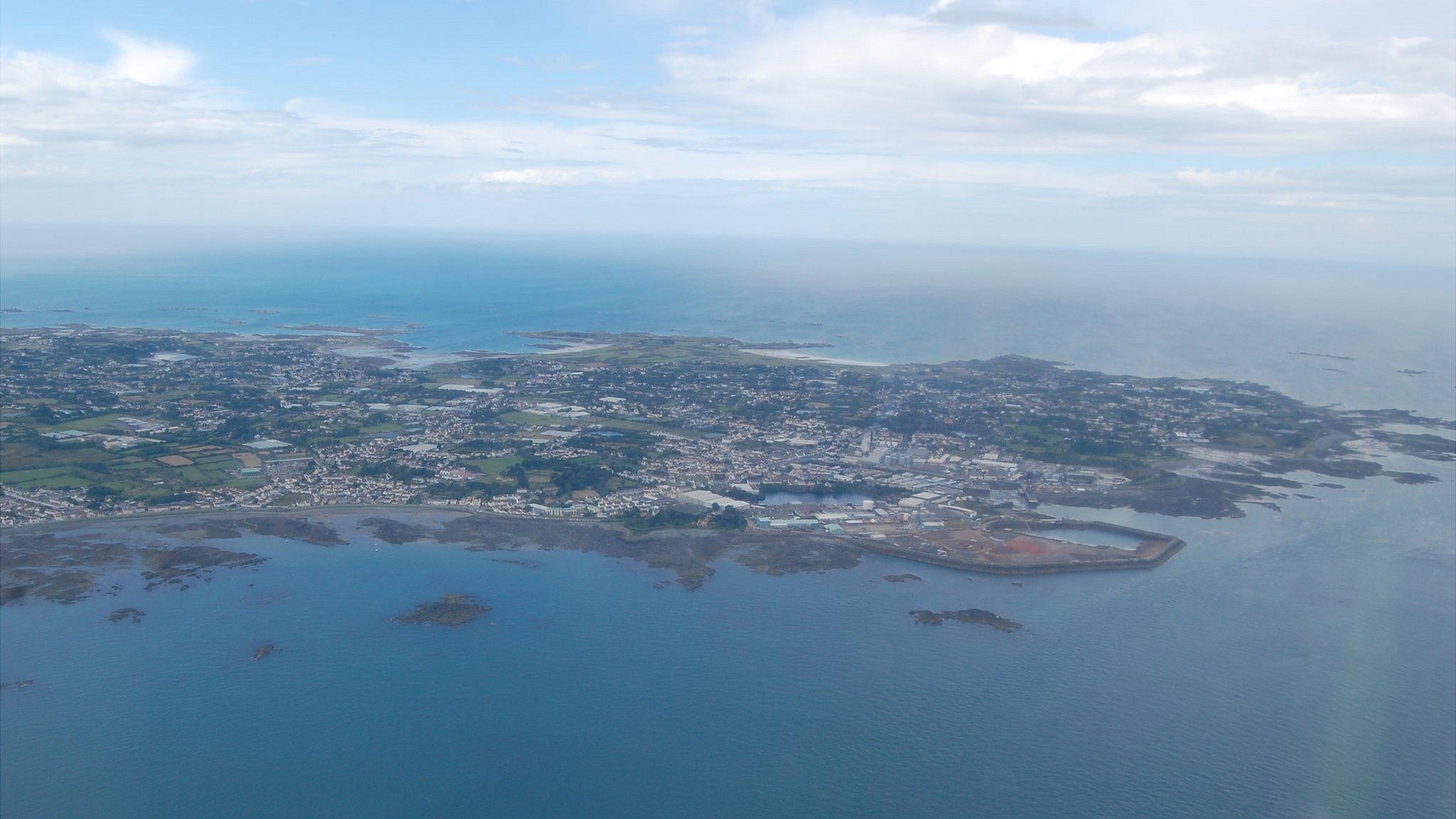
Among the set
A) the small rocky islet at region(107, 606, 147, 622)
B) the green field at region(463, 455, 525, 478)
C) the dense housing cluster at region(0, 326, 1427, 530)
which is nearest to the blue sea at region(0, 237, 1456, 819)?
the small rocky islet at region(107, 606, 147, 622)

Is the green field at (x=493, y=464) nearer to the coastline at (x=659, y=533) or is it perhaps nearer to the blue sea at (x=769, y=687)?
the coastline at (x=659, y=533)

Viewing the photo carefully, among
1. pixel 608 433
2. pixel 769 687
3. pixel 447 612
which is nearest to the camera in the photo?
pixel 769 687

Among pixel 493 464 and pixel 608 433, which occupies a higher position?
pixel 608 433

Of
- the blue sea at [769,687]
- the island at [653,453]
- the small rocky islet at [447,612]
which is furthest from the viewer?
the island at [653,453]

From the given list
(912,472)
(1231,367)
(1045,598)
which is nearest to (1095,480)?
(912,472)

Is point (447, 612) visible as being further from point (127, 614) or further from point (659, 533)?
point (659, 533)

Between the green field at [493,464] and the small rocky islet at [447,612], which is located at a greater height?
the green field at [493,464]

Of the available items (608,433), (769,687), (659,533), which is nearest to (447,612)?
(659,533)

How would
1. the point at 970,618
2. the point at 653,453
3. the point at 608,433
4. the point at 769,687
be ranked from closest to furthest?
the point at 769,687
the point at 970,618
the point at 653,453
the point at 608,433

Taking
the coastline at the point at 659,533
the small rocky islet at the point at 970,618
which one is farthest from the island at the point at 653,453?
the small rocky islet at the point at 970,618
